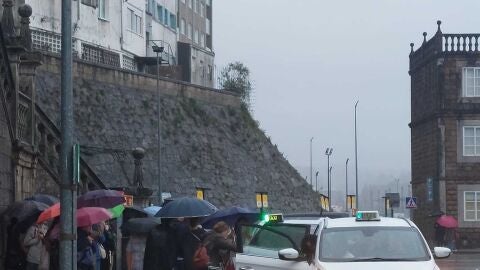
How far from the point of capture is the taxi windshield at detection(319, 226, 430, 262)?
529 inches

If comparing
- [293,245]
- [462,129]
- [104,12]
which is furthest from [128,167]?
[293,245]

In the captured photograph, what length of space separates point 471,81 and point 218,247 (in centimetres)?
4430

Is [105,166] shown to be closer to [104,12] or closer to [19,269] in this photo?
[104,12]

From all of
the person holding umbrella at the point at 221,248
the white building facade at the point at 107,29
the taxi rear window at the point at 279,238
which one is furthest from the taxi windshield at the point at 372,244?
the white building facade at the point at 107,29

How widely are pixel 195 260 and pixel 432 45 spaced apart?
151ft

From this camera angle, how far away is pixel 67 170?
44.5 feet

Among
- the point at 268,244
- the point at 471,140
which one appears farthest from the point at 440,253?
the point at 471,140

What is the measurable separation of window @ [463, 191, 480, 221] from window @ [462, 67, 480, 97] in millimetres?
5542

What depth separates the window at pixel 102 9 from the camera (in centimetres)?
5773

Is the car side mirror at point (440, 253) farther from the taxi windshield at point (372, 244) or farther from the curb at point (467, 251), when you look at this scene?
the curb at point (467, 251)

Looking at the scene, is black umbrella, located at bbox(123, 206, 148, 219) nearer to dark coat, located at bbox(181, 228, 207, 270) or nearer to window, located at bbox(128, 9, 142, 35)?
dark coat, located at bbox(181, 228, 207, 270)

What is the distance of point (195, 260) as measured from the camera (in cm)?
1543

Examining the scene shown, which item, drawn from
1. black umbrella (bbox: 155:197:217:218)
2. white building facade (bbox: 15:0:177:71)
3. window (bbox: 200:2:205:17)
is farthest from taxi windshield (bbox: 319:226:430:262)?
window (bbox: 200:2:205:17)

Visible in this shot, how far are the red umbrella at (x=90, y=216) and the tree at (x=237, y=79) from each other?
213ft
